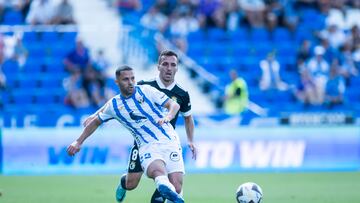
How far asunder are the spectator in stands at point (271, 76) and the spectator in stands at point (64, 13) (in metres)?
4.83

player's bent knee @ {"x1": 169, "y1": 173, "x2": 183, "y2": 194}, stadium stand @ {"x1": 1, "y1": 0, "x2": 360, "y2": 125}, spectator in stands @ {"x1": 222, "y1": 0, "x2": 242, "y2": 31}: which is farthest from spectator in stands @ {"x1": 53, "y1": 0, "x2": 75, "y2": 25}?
player's bent knee @ {"x1": 169, "y1": 173, "x2": 183, "y2": 194}

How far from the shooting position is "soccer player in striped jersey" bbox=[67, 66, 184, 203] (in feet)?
32.7

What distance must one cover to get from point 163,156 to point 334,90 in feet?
42.2

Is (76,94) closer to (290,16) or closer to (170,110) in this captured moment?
(290,16)

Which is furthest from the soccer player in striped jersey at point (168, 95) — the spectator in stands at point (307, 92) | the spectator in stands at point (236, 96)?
the spectator in stands at point (307, 92)

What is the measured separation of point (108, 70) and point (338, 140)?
20.2ft

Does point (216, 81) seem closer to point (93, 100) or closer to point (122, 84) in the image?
point (93, 100)

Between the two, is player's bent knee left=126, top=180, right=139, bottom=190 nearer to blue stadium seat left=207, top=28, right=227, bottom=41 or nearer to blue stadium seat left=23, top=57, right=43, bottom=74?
blue stadium seat left=23, top=57, right=43, bottom=74

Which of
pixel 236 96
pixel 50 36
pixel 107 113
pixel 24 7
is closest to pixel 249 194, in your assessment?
pixel 107 113

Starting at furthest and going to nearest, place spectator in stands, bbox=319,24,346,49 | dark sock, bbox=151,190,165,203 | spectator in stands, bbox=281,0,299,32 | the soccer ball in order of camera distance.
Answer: spectator in stands, bbox=281,0,299,32, spectator in stands, bbox=319,24,346,49, the soccer ball, dark sock, bbox=151,190,165,203

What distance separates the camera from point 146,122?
10.1m

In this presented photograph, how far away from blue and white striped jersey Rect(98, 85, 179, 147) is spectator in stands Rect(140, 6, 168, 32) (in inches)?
499

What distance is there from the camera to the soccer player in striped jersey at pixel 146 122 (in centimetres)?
997

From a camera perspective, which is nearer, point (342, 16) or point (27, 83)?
point (27, 83)
